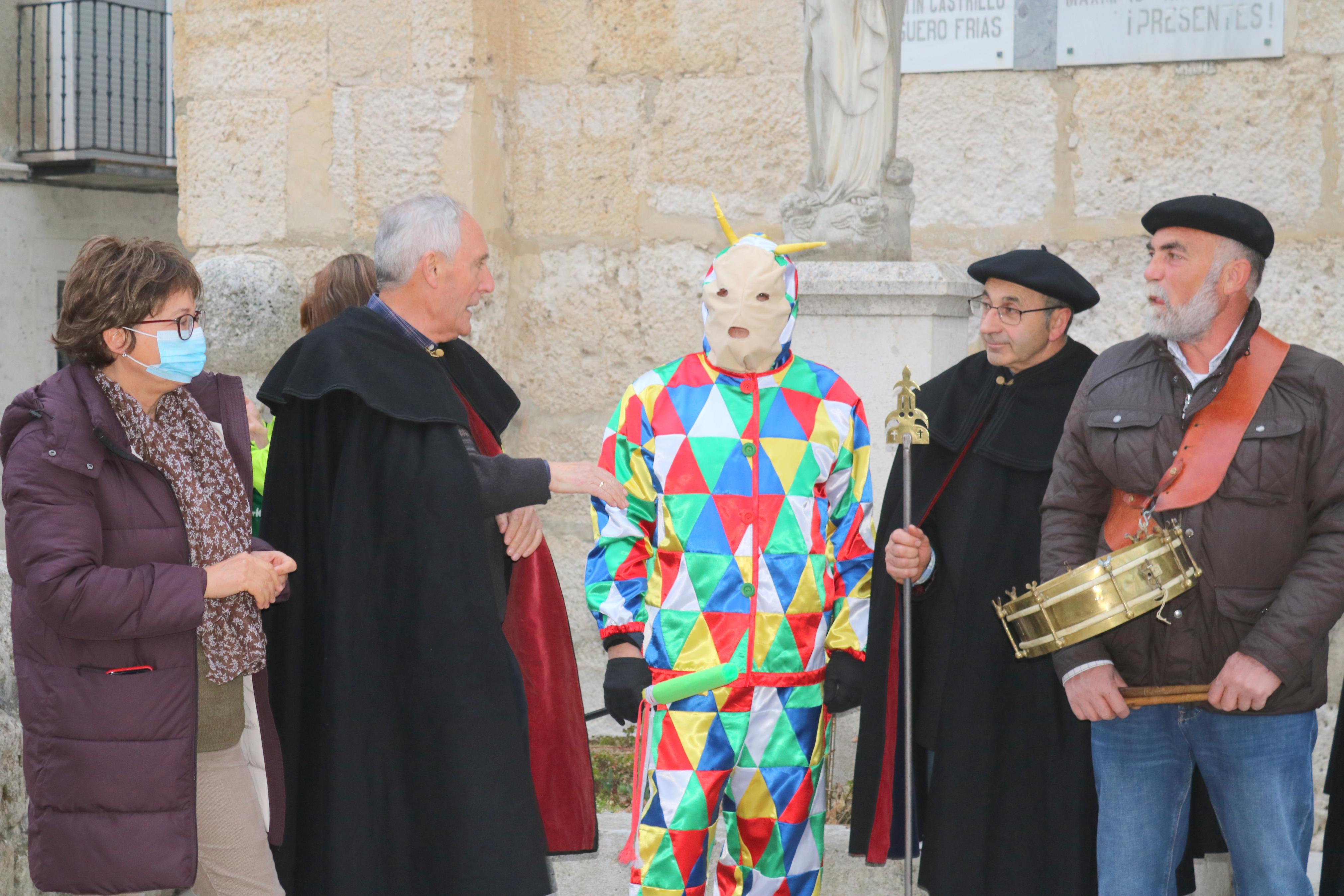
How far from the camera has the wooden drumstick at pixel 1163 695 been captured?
283 cm

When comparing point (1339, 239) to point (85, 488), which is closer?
point (85, 488)

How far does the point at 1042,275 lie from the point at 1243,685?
3.32ft

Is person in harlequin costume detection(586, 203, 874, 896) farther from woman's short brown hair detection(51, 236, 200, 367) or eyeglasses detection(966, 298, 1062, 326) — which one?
woman's short brown hair detection(51, 236, 200, 367)

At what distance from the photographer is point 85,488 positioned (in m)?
2.68

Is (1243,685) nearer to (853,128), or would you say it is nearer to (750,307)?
(750,307)

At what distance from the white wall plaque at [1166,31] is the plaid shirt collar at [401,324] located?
367cm

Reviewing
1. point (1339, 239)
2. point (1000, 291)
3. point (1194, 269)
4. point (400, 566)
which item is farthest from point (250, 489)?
point (1339, 239)

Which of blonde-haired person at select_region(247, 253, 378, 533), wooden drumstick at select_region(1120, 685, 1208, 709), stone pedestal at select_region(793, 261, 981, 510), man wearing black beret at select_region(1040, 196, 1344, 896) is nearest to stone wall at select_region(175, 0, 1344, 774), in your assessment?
stone pedestal at select_region(793, 261, 981, 510)

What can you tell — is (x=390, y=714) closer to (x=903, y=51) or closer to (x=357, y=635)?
(x=357, y=635)

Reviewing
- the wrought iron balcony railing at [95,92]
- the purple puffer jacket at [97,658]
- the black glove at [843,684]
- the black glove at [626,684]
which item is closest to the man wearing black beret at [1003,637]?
the black glove at [843,684]

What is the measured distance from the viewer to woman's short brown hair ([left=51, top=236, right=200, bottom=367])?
9.14 ft

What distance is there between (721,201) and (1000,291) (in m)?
3.19

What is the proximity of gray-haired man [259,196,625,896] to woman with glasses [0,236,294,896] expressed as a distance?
0.69 ft

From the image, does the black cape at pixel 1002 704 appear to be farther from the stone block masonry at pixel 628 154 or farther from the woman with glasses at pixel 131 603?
the stone block masonry at pixel 628 154
